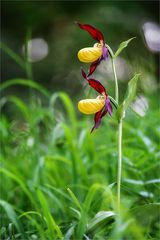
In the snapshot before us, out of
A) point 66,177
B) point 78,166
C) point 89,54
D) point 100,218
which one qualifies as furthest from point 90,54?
point 66,177

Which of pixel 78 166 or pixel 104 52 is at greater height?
pixel 104 52

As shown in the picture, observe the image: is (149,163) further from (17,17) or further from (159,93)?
(17,17)

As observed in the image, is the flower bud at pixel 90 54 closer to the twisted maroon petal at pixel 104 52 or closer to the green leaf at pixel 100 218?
the twisted maroon petal at pixel 104 52

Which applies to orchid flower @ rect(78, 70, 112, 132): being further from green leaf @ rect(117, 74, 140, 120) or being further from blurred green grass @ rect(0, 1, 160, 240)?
blurred green grass @ rect(0, 1, 160, 240)

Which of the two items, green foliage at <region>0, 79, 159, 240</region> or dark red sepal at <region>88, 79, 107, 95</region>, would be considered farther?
green foliage at <region>0, 79, 159, 240</region>

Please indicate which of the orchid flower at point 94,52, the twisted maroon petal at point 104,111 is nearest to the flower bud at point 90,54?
the orchid flower at point 94,52

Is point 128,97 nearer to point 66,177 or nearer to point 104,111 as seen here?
point 104,111

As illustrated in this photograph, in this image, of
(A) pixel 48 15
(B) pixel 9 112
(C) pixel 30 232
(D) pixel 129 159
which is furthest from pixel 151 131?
(A) pixel 48 15

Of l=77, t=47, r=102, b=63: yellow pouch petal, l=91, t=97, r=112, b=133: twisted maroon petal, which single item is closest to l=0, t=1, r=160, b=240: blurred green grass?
l=91, t=97, r=112, b=133: twisted maroon petal
